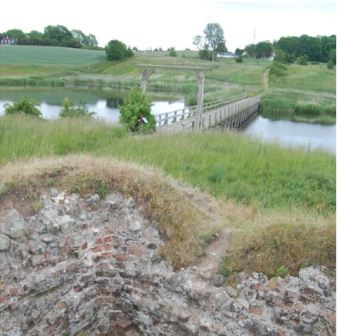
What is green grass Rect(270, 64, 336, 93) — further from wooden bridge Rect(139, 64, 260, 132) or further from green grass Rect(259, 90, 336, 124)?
wooden bridge Rect(139, 64, 260, 132)

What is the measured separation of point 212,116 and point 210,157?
15151mm

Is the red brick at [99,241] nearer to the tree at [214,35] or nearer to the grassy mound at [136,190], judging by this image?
the grassy mound at [136,190]

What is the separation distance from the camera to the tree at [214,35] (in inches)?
4614

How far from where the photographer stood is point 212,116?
27734 mm

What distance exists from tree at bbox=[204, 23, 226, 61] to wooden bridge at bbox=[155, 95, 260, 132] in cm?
7370

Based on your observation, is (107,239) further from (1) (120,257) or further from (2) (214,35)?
(2) (214,35)

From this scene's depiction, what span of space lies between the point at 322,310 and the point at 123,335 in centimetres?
305

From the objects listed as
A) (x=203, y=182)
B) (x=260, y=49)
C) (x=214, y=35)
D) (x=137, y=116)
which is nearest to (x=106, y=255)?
(x=203, y=182)

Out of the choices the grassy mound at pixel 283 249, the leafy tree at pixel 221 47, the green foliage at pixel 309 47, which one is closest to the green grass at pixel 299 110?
the grassy mound at pixel 283 249

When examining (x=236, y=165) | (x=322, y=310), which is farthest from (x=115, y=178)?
(x=236, y=165)

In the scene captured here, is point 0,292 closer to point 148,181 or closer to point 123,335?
point 123,335

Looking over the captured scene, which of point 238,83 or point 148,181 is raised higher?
point 238,83

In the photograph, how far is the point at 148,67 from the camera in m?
19.4

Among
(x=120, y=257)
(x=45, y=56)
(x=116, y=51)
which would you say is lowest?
(x=120, y=257)
